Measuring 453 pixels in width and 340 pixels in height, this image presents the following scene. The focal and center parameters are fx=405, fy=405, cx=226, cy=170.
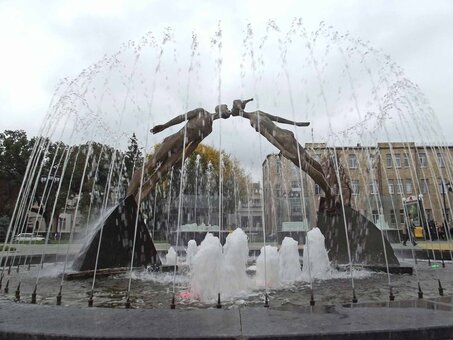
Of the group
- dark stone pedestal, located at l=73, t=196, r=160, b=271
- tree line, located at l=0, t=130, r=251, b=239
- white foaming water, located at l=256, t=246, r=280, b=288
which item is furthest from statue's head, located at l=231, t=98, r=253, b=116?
tree line, located at l=0, t=130, r=251, b=239

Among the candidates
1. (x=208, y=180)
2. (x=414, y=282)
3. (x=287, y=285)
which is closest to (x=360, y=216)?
(x=414, y=282)

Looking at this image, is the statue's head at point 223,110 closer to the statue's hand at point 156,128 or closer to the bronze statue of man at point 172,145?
the bronze statue of man at point 172,145

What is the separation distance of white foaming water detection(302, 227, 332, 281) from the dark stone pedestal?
3486mm

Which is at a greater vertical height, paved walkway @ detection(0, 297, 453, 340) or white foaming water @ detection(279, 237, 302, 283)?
white foaming water @ detection(279, 237, 302, 283)

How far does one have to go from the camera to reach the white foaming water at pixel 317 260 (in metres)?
8.73

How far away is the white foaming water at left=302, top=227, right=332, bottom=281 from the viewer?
28.6ft

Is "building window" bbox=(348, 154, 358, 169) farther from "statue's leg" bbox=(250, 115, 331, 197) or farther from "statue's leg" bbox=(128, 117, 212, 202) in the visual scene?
"statue's leg" bbox=(128, 117, 212, 202)

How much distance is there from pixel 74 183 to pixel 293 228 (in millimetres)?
30337

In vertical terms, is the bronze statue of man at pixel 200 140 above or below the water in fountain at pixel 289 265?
above

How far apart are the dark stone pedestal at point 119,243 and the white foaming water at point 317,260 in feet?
11.4

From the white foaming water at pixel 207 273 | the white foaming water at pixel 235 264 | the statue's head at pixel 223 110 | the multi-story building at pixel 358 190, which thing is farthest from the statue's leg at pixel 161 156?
the multi-story building at pixel 358 190

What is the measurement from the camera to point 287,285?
7312mm

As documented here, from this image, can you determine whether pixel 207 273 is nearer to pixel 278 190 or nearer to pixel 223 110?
pixel 223 110

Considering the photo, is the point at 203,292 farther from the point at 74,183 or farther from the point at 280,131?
the point at 74,183
